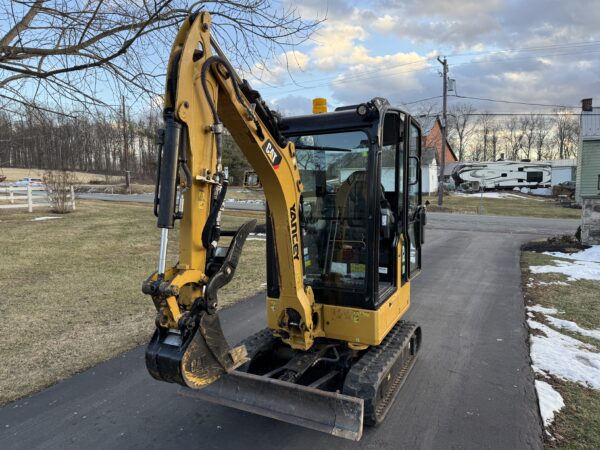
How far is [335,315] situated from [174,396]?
1.66 metres

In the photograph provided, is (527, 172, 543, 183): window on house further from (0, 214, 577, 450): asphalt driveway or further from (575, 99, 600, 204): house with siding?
(0, 214, 577, 450): asphalt driveway

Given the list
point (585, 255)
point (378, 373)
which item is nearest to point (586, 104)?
point (585, 255)

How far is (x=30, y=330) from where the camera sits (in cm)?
565

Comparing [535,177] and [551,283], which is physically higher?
[535,177]

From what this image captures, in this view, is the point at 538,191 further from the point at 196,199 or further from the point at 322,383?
the point at 196,199

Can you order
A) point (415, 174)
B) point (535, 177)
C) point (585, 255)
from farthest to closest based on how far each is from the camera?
point (535, 177), point (585, 255), point (415, 174)

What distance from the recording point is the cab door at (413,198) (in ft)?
14.0

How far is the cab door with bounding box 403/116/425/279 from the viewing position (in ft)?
14.0

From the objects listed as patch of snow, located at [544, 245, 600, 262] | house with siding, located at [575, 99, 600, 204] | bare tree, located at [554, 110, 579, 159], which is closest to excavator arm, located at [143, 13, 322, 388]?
patch of snow, located at [544, 245, 600, 262]

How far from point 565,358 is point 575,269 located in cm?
567

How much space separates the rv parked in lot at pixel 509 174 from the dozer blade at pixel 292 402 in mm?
45045

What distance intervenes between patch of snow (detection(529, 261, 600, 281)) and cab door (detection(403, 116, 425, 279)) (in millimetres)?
5550

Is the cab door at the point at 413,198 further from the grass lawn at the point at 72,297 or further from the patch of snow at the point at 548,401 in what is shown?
the grass lawn at the point at 72,297

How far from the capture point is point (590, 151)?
91.0ft
